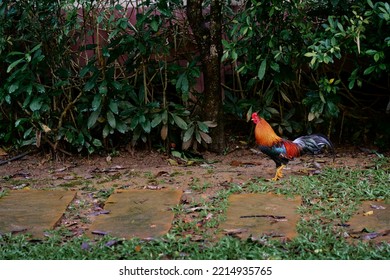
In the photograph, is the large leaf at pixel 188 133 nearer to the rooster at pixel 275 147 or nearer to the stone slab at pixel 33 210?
the rooster at pixel 275 147

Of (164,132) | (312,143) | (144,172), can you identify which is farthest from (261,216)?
(164,132)

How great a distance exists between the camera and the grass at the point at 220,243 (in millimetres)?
4668

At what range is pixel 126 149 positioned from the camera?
744 cm

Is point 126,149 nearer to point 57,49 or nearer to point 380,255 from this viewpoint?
point 57,49

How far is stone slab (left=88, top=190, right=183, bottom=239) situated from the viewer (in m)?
5.15

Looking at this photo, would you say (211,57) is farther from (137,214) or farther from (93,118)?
(137,214)

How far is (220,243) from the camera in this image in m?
4.82

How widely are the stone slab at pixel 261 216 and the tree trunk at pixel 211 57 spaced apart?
5.05 feet

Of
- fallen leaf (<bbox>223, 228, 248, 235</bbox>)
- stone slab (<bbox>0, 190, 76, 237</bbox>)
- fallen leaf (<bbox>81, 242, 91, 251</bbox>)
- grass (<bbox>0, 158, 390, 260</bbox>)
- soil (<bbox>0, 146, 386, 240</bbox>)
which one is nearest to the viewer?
grass (<bbox>0, 158, 390, 260</bbox>)

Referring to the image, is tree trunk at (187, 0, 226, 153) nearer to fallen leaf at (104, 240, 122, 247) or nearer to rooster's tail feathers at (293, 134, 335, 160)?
rooster's tail feathers at (293, 134, 335, 160)

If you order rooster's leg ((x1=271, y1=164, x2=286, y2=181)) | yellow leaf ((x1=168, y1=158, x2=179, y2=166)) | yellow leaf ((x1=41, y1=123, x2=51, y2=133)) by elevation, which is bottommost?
yellow leaf ((x1=168, y1=158, x2=179, y2=166))

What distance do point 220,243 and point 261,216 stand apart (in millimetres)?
645

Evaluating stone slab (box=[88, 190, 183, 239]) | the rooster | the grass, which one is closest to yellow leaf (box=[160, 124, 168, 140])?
the rooster

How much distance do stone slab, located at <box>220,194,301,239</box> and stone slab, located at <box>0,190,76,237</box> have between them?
49.2 inches
